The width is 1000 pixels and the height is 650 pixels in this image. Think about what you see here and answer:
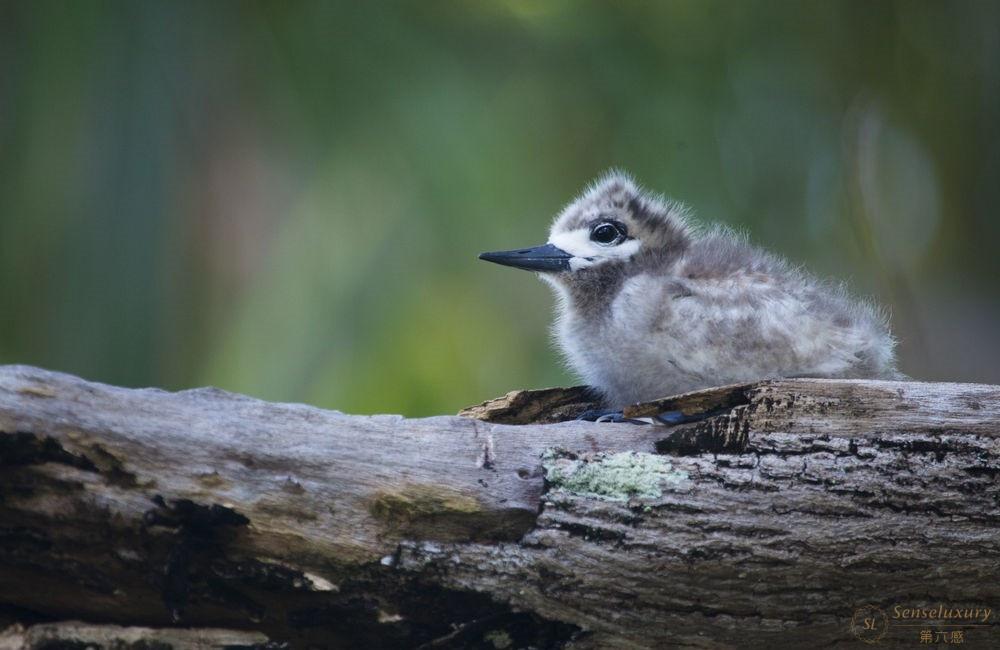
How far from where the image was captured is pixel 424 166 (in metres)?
7.28

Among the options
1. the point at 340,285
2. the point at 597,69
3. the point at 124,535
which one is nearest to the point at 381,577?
the point at 124,535

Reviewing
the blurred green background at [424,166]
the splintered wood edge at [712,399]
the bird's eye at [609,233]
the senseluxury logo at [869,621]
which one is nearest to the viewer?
the senseluxury logo at [869,621]

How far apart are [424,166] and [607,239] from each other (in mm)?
3430

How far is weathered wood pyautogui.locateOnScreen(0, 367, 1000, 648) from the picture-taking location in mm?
2488

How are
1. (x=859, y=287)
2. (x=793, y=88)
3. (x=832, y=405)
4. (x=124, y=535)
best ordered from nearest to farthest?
(x=124, y=535) < (x=832, y=405) < (x=859, y=287) < (x=793, y=88)

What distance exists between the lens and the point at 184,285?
6.68 meters

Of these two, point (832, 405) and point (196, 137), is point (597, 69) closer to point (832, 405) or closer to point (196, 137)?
point (196, 137)

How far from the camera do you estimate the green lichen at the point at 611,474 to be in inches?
109

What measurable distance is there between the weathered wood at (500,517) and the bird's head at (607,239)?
1.16 m

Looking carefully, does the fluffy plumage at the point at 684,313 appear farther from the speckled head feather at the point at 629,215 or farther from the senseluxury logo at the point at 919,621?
the senseluxury logo at the point at 919,621

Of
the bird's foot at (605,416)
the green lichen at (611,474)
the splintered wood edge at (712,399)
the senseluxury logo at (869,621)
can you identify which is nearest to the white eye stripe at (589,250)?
the bird's foot at (605,416)

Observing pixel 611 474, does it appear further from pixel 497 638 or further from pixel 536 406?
pixel 536 406

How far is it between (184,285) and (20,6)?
2.12 m

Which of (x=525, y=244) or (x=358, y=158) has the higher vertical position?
(x=358, y=158)
